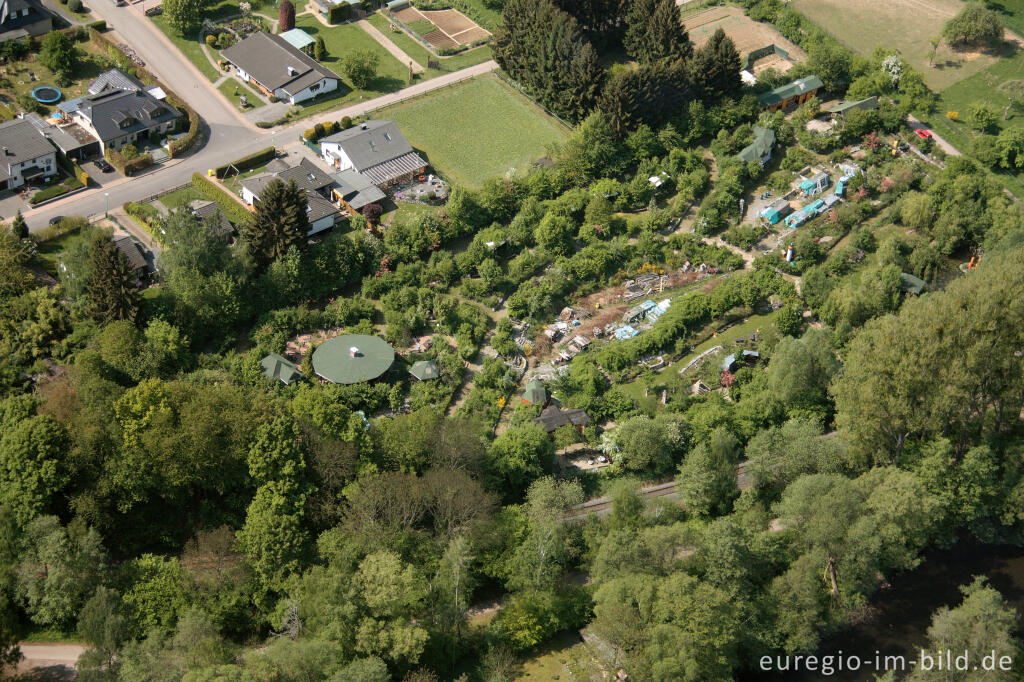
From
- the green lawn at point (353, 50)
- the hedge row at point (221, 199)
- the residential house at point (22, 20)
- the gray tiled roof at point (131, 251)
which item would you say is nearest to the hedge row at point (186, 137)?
the hedge row at point (221, 199)

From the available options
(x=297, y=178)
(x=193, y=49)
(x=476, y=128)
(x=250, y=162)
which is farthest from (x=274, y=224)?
(x=193, y=49)

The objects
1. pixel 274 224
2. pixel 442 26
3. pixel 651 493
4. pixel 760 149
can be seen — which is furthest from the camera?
pixel 442 26

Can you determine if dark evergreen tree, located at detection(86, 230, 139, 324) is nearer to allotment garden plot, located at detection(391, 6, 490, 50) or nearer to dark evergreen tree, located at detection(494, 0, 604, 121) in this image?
dark evergreen tree, located at detection(494, 0, 604, 121)

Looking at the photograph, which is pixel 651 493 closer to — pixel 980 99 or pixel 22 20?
pixel 980 99

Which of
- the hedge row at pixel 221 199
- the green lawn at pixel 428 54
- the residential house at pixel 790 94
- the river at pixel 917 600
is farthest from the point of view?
the green lawn at pixel 428 54

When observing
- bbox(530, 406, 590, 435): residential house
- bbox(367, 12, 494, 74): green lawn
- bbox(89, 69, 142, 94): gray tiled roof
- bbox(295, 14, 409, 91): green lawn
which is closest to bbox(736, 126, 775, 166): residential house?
bbox(367, 12, 494, 74): green lawn

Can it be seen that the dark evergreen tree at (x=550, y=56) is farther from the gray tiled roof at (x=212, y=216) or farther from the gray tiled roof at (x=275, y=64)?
the gray tiled roof at (x=212, y=216)

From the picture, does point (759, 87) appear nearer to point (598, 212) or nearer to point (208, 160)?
point (598, 212)
